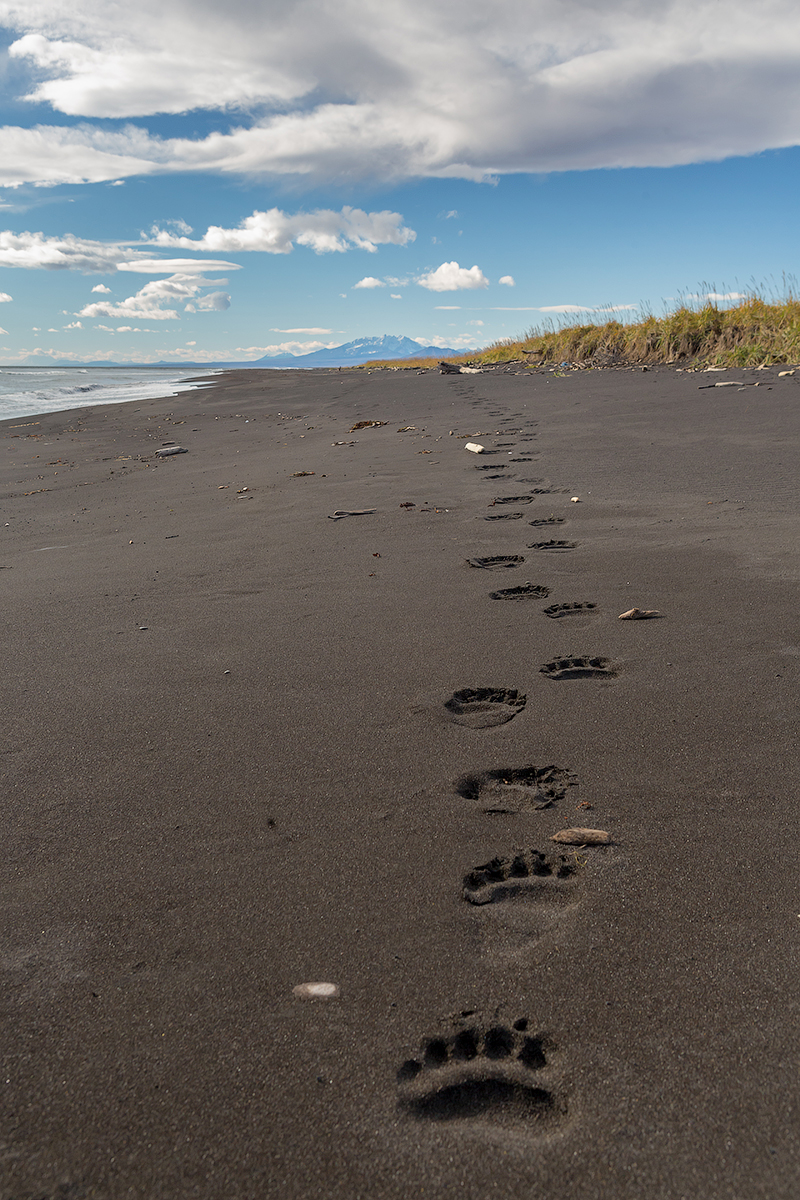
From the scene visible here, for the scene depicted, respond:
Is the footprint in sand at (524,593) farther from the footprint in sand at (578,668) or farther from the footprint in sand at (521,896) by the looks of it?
the footprint in sand at (521,896)

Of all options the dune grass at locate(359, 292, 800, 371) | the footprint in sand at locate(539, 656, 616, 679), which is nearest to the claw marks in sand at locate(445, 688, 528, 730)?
the footprint in sand at locate(539, 656, 616, 679)

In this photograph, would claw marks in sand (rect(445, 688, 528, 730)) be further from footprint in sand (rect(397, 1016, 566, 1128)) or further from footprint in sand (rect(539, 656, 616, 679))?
footprint in sand (rect(397, 1016, 566, 1128))

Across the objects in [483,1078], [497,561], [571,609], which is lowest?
[483,1078]

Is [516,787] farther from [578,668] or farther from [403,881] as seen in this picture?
[578,668]

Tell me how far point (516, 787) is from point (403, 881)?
43 centimetres

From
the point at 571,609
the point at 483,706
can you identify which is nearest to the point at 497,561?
the point at 571,609

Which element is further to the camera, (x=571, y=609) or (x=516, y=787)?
(x=571, y=609)

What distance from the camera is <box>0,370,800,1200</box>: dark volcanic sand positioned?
100cm

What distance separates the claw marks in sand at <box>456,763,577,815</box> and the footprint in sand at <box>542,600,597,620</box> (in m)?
1.04

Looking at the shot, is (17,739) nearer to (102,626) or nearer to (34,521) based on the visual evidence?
(102,626)

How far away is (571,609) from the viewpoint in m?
2.84

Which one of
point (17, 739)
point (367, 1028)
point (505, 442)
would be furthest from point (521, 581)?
point (505, 442)

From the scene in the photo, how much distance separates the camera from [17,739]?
2057 mm

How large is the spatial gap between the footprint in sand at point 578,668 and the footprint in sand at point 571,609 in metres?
0.40
